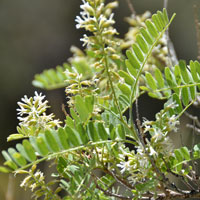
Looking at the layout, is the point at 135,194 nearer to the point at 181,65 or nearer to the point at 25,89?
the point at 181,65

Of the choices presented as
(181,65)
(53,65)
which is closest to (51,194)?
(181,65)

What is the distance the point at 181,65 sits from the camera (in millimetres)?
635

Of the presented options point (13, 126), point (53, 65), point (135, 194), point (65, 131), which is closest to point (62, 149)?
point (65, 131)

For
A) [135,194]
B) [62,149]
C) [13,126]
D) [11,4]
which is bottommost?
[135,194]

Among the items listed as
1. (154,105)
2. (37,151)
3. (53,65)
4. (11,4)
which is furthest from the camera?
(11,4)

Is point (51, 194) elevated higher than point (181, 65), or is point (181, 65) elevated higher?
point (181, 65)

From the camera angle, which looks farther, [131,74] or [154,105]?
[154,105]

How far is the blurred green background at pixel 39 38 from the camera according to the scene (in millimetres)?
2742

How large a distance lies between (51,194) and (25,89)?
2478 mm

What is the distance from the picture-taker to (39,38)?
342 centimetres

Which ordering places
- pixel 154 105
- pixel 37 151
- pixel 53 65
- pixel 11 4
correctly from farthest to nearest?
1. pixel 11 4
2. pixel 53 65
3. pixel 154 105
4. pixel 37 151

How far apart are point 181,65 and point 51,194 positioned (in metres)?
0.31

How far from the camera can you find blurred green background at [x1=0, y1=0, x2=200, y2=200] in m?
2.74

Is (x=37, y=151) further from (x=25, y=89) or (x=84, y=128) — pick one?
(x=25, y=89)
